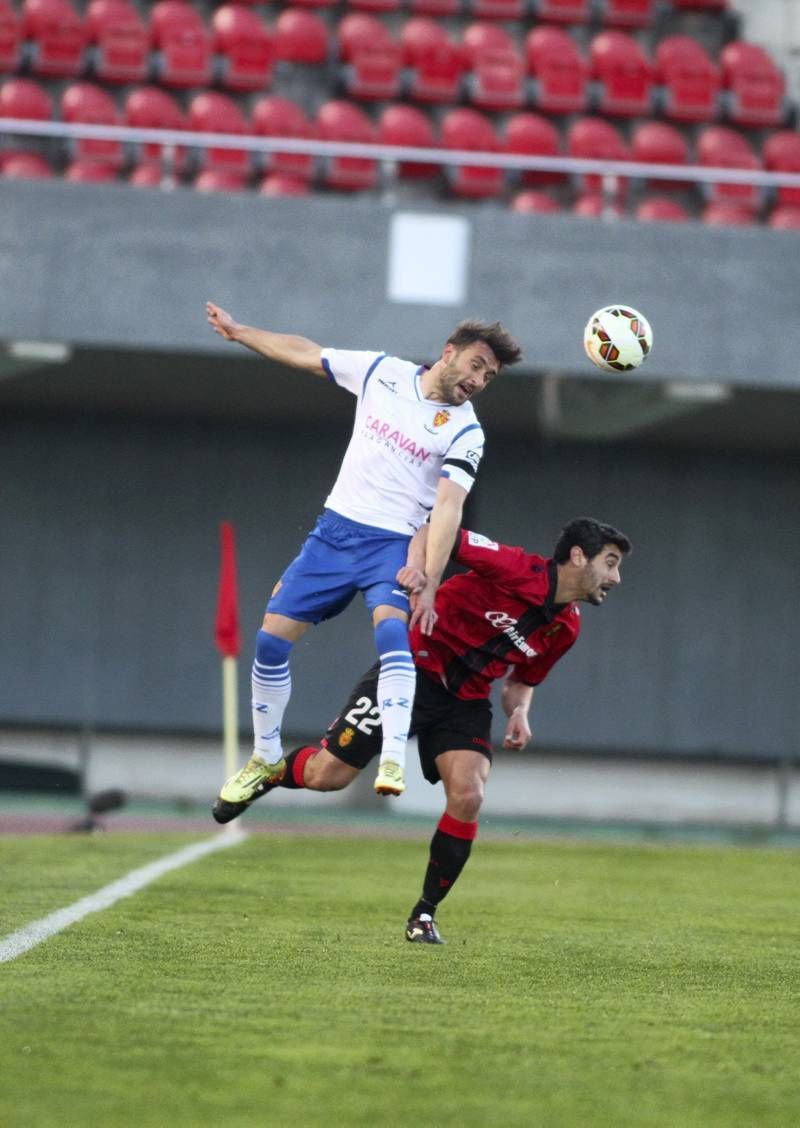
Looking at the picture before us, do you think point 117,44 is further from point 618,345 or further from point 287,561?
point 618,345

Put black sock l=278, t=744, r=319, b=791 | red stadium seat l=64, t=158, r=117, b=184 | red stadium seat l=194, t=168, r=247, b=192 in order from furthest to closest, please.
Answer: red stadium seat l=64, t=158, r=117, b=184, red stadium seat l=194, t=168, r=247, b=192, black sock l=278, t=744, r=319, b=791

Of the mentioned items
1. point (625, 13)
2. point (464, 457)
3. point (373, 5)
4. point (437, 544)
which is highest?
point (625, 13)

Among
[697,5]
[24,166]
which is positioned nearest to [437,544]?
[24,166]

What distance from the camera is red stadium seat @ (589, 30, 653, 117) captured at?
1805cm

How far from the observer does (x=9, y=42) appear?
17281mm

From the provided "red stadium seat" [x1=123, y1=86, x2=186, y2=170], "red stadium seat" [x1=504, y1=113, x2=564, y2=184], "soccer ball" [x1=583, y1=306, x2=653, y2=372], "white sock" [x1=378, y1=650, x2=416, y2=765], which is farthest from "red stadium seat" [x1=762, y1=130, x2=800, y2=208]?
"white sock" [x1=378, y1=650, x2=416, y2=765]

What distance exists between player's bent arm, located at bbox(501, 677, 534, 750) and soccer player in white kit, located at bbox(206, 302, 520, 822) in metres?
0.53

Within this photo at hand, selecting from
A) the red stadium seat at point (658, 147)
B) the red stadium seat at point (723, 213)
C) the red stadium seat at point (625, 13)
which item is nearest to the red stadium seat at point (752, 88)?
the red stadium seat at point (658, 147)

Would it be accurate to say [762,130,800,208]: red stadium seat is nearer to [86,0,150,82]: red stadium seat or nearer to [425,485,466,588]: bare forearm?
[86,0,150,82]: red stadium seat

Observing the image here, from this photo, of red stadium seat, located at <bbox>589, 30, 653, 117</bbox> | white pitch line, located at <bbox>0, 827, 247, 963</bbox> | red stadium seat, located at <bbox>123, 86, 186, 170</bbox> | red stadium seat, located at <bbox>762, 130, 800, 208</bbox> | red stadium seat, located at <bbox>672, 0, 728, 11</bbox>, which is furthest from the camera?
red stadium seat, located at <bbox>672, 0, 728, 11</bbox>

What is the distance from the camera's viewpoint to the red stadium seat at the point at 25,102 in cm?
1675

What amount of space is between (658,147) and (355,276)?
4.57 m

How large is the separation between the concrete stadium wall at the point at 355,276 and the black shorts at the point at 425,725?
721 centimetres

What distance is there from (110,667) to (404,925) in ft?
33.0
